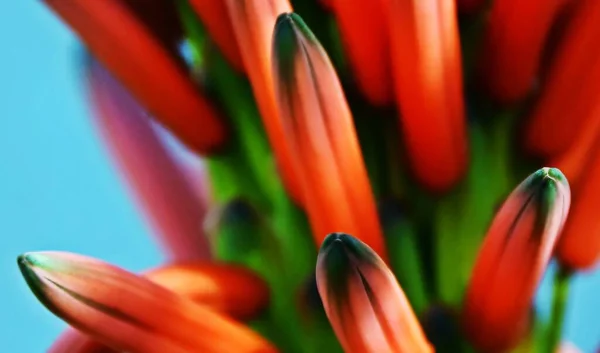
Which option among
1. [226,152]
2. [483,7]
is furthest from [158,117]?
[483,7]

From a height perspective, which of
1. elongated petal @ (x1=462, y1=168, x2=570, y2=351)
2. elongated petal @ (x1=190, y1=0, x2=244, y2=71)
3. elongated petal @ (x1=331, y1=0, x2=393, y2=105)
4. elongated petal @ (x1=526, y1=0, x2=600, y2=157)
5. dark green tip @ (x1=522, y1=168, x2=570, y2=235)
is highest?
elongated petal @ (x1=190, y1=0, x2=244, y2=71)

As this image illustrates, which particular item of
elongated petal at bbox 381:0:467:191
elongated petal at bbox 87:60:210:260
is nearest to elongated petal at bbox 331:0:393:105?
elongated petal at bbox 381:0:467:191

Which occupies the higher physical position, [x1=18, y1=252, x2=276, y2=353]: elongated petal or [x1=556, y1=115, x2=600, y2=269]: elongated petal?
[x1=18, y1=252, x2=276, y2=353]: elongated petal

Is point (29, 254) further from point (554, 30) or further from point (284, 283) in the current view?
point (554, 30)

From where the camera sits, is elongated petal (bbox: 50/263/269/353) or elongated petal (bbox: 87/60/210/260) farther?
elongated petal (bbox: 87/60/210/260)

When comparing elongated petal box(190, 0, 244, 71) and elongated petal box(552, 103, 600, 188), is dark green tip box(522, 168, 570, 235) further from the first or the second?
elongated petal box(190, 0, 244, 71)

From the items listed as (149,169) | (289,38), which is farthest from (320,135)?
(149,169)

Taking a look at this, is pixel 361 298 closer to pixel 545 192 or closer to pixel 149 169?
pixel 545 192
